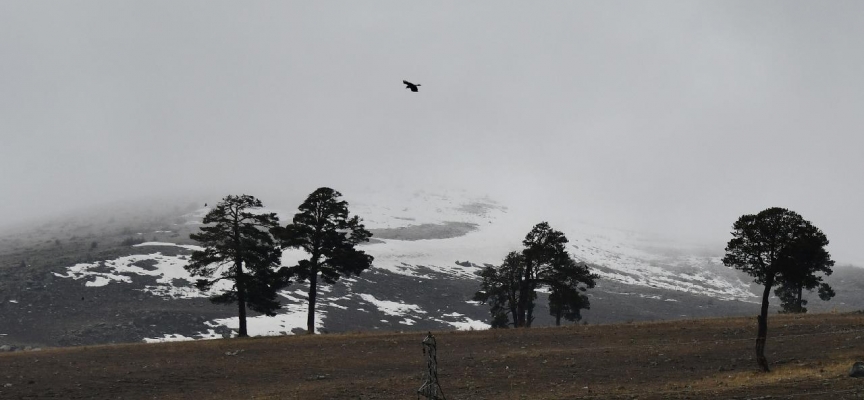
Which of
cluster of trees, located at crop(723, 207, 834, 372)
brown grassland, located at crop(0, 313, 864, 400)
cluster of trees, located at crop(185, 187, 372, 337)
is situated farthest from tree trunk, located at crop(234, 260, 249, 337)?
cluster of trees, located at crop(723, 207, 834, 372)

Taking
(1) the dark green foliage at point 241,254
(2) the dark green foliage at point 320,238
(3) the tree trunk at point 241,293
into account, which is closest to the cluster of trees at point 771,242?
(2) the dark green foliage at point 320,238

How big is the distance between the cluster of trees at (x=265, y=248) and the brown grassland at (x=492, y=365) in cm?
956

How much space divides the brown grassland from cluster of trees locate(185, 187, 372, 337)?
9.56 m

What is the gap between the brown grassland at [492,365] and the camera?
78.9ft

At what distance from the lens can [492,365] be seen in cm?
2997

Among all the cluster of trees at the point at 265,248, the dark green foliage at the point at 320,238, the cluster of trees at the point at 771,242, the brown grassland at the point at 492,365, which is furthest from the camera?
the dark green foliage at the point at 320,238

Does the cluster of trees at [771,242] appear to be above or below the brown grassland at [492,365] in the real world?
above

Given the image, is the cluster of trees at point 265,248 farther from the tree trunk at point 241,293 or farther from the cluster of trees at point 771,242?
the cluster of trees at point 771,242

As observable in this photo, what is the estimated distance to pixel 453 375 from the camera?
28.4 meters

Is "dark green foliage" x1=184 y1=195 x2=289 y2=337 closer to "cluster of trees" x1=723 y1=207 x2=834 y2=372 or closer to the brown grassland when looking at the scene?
the brown grassland

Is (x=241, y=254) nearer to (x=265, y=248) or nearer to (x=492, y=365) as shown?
(x=265, y=248)

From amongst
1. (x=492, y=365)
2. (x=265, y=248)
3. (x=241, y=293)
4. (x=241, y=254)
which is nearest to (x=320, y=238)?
(x=265, y=248)

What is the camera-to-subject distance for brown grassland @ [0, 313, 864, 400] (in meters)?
24.1

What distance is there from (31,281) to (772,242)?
12804 centimetres
